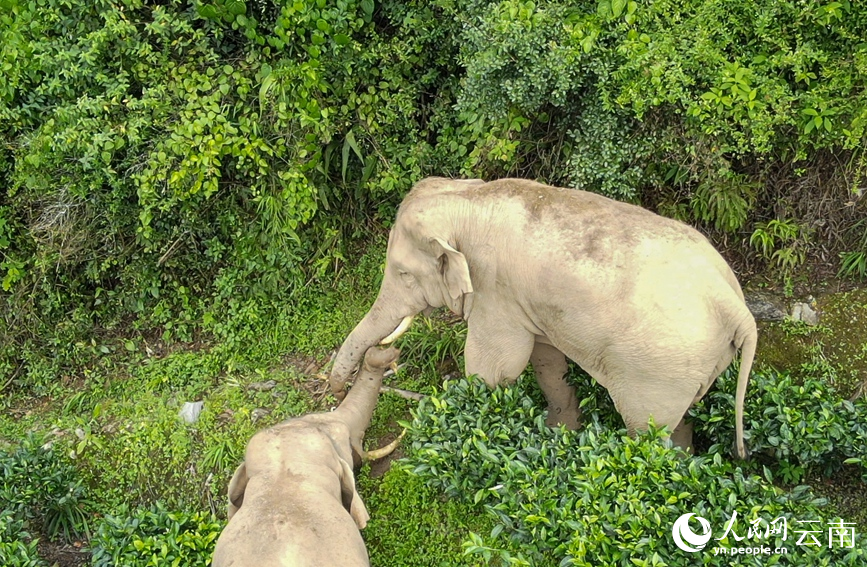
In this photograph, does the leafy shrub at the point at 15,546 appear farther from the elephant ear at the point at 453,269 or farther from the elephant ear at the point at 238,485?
the elephant ear at the point at 453,269

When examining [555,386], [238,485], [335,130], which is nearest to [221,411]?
[238,485]

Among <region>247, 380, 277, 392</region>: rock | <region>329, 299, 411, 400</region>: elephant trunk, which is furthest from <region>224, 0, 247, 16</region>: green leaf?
<region>247, 380, 277, 392</region>: rock

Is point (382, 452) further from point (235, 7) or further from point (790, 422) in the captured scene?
point (235, 7)

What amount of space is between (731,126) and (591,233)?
1.49 meters

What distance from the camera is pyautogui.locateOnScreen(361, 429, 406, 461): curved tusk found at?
487cm

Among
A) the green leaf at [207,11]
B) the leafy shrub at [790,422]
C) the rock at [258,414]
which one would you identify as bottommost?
the rock at [258,414]

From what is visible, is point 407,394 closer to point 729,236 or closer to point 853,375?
point 729,236

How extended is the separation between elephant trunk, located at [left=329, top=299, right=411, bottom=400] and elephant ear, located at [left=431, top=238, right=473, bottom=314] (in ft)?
1.52

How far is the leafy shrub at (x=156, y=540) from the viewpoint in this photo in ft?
13.9

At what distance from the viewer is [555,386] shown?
4871 millimetres

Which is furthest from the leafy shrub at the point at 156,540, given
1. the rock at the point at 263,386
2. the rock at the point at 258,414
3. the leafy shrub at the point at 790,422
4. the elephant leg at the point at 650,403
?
the leafy shrub at the point at 790,422

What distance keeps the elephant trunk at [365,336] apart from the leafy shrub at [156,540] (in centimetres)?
114

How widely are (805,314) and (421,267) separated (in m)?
2.87

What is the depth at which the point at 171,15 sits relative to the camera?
5328 millimetres
